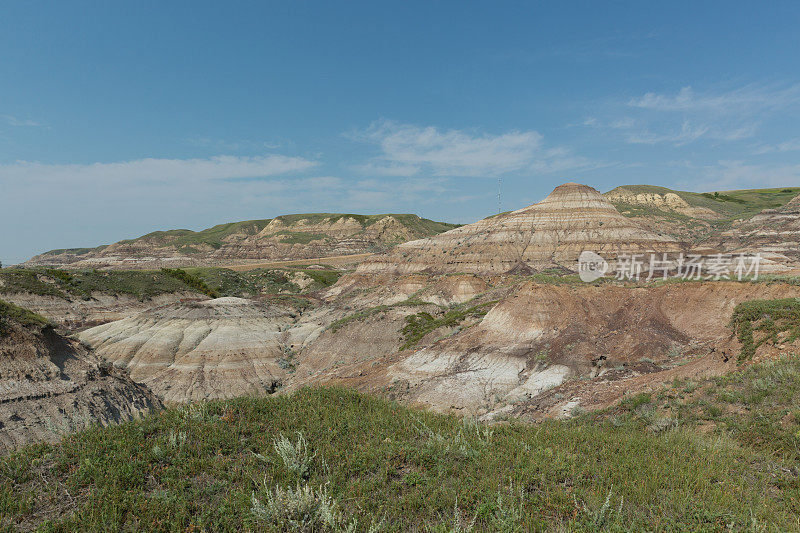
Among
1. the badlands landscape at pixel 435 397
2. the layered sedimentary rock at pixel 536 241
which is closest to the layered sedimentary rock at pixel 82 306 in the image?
the badlands landscape at pixel 435 397

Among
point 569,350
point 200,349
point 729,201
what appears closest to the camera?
point 569,350

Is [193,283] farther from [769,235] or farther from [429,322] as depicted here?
[769,235]

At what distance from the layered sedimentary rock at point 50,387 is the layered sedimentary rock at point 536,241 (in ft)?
190

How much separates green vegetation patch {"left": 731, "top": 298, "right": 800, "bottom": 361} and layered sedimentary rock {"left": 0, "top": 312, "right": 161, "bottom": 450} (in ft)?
87.4

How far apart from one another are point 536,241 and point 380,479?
7280 centimetres

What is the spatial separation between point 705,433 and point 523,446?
6.11m

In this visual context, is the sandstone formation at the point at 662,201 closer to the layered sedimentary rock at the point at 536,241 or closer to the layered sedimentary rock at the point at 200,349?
the layered sedimentary rock at the point at 536,241

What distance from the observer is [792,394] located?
31.4 feet

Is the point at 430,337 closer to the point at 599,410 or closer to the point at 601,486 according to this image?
the point at 599,410

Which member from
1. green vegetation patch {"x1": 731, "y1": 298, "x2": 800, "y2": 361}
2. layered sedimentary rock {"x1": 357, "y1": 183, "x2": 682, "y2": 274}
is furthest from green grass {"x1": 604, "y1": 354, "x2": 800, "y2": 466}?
layered sedimentary rock {"x1": 357, "y1": 183, "x2": 682, "y2": 274}

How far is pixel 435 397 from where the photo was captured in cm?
2144

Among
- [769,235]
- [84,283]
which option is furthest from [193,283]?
[769,235]
